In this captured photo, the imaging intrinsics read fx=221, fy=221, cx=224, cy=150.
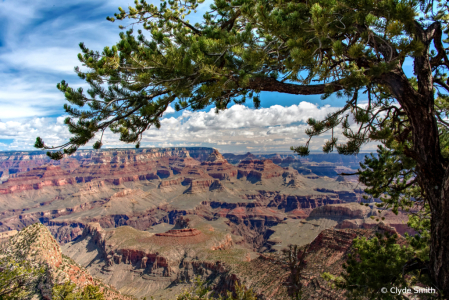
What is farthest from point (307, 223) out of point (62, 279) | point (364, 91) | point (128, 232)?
point (364, 91)

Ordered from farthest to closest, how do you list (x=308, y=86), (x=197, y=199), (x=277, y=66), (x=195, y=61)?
(x=197, y=199)
(x=277, y=66)
(x=308, y=86)
(x=195, y=61)

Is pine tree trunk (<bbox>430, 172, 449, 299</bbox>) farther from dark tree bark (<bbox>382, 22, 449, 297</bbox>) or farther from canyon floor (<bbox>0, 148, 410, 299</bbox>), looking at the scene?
canyon floor (<bbox>0, 148, 410, 299</bbox>)

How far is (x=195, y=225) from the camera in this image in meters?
89.2

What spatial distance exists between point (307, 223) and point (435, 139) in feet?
302

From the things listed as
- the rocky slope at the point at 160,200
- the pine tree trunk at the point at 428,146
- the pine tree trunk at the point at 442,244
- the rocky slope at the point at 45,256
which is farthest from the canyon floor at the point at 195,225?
the rocky slope at the point at 45,256

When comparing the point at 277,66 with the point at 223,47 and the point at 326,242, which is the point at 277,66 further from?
the point at 326,242

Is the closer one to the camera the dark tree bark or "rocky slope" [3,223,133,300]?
the dark tree bark

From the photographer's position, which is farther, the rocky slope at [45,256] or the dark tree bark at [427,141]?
the rocky slope at [45,256]

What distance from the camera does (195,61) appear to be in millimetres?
4734

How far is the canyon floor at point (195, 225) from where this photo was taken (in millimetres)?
36469

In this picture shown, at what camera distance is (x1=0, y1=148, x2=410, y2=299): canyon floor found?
120 ft

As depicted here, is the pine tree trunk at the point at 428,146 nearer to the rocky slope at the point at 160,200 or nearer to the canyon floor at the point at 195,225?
the canyon floor at the point at 195,225

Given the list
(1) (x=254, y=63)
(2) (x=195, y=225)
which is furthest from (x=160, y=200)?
(1) (x=254, y=63)

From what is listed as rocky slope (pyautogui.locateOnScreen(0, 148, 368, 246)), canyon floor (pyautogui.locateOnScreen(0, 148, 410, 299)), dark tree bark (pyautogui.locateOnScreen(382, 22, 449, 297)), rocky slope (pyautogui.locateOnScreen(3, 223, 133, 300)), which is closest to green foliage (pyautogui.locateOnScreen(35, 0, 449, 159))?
dark tree bark (pyautogui.locateOnScreen(382, 22, 449, 297))
